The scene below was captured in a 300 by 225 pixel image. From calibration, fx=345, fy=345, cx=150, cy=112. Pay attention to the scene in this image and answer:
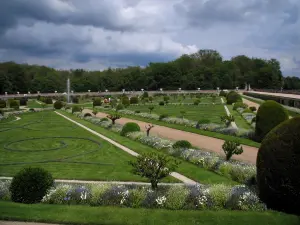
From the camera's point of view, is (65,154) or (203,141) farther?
(203,141)

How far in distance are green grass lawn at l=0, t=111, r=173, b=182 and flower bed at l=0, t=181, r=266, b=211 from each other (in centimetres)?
296

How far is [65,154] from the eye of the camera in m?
19.5

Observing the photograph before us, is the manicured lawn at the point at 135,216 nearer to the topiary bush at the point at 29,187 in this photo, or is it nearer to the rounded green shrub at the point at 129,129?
the topiary bush at the point at 29,187

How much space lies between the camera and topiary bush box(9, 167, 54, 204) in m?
10.8

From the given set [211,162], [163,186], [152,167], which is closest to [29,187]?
[152,167]

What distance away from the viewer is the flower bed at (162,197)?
9.96m

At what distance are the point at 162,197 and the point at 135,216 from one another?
4.64 feet

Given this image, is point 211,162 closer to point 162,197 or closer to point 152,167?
point 152,167

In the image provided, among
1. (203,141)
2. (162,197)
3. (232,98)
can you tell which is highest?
(232,98)

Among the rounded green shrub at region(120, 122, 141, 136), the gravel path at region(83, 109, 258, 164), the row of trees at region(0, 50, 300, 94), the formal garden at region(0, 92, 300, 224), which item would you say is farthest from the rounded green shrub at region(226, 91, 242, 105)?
the row of trees at region(0, 50, 300, 94)

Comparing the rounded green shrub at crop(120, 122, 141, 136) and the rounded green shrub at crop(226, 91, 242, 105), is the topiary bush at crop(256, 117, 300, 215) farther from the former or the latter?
the rounded green shrub at crop(226, 91, 242, 105)

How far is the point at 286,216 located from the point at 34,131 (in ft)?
78.8

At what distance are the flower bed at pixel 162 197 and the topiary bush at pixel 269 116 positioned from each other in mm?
10989

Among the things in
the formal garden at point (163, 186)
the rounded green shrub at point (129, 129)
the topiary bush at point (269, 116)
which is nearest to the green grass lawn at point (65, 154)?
the formal garden at point (163, 186)
